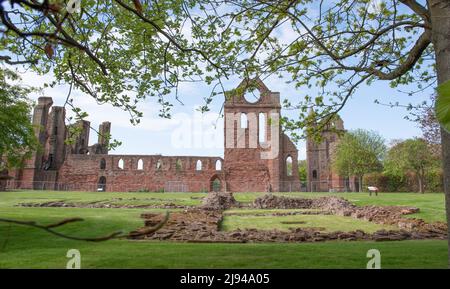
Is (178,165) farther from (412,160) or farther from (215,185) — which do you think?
(412,160)

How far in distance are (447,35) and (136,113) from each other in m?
5.43

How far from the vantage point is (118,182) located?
4800 centimetres

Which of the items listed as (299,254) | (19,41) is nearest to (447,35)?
(299,254)

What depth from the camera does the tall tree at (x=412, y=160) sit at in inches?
1592

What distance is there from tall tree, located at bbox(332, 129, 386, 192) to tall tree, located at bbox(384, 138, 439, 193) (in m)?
4.05

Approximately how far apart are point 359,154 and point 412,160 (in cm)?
714

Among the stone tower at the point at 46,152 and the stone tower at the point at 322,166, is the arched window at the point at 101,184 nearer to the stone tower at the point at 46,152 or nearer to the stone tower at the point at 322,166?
the stone tower at the point at 46,152

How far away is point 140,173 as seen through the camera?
4791 centimetres

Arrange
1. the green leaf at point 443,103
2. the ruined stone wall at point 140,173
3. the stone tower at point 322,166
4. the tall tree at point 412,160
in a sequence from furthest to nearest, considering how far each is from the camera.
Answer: the stone tower at point 322,166 < the ruined stone wall at point 140,173 < the tall tree at point 412,160 < the green leaf at point 443,103

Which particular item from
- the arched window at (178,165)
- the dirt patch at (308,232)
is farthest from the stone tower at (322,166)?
the dirt patch at (308,232)

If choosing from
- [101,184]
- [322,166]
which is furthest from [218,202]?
[322,166]

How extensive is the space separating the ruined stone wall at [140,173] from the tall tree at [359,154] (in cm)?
1511
